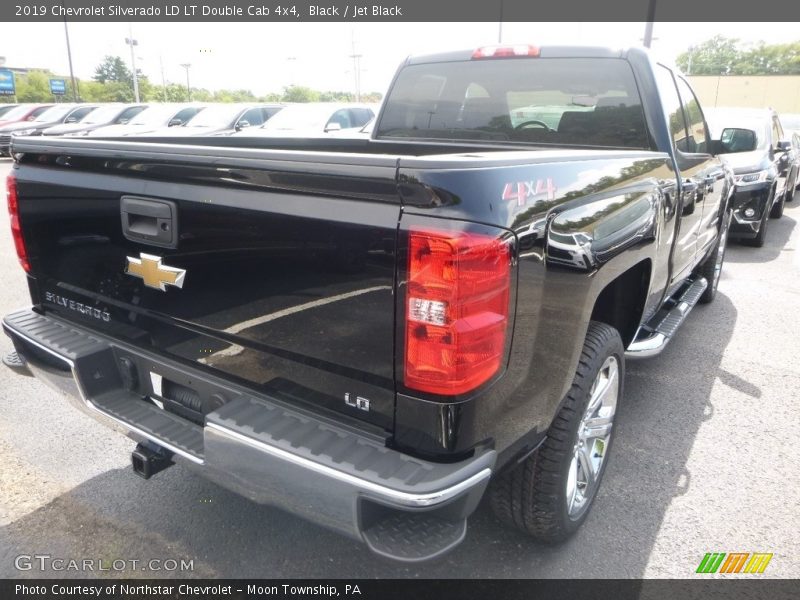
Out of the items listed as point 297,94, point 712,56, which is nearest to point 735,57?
point 712,56

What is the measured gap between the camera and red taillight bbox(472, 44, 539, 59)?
3.69 m

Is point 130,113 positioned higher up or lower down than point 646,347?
higher up

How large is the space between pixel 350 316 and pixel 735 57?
104 m

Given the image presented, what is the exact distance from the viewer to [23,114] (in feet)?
76.8

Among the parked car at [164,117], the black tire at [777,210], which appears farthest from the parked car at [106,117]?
the black tire at [777,210]

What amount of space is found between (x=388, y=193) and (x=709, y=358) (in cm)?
378

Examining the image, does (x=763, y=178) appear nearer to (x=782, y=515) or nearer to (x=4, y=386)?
(x=782, y=515)

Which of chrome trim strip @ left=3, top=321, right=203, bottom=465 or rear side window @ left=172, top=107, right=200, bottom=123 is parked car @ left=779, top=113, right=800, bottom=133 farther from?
chrome trim strip @ left=3, top=321, right=203, bottom=465

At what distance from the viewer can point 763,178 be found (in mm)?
7918

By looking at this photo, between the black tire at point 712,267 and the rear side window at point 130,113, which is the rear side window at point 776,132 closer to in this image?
the black tire at point 712,267

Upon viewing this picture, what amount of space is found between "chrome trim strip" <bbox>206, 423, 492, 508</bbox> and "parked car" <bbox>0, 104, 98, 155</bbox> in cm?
2226

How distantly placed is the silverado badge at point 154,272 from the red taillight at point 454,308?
923 mm

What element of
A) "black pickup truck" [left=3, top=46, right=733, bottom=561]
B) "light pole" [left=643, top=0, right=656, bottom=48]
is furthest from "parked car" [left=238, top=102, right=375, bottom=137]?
"black pickup truck" [left=3, top=46, right=733, bottom=561]
